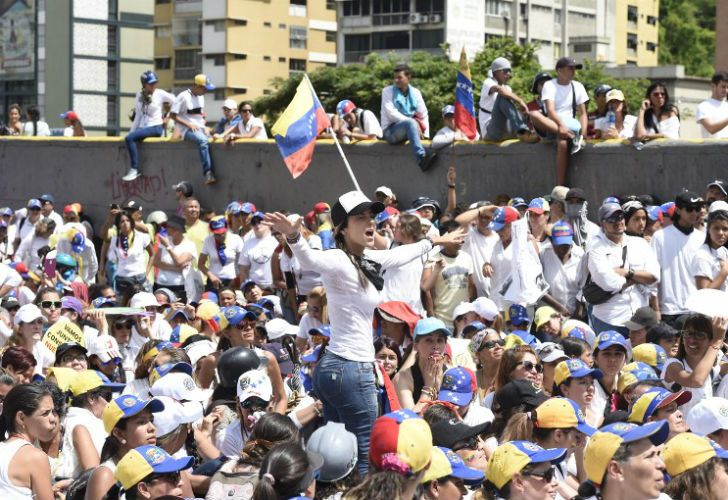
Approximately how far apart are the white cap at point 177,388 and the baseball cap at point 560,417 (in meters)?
2.31

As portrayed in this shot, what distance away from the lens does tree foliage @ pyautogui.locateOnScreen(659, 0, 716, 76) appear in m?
105

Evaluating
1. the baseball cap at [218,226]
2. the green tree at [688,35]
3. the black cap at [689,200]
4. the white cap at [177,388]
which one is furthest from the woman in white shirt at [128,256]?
the green tree at [688,35]

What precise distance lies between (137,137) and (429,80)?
4490 cm

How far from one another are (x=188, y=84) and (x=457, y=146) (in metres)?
85.5

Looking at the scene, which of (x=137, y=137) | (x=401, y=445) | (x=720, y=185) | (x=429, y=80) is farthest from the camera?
(x=429, y=80)

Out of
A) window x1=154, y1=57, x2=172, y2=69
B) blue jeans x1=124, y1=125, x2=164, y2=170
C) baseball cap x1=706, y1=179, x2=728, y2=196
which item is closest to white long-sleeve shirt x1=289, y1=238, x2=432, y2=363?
baseball cap x1=706, y1=179, x2=728, y2=196

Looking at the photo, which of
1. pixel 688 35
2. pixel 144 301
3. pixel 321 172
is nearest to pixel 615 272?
pixel 144 301

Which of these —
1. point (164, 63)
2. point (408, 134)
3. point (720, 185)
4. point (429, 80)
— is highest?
point (164, 63)

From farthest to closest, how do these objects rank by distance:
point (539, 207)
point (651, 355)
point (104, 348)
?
point (539, 207) → point (104, 348) → point (651, 355)

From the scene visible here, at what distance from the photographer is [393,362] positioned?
9453 millimetres

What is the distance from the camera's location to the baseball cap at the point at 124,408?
7488 mm

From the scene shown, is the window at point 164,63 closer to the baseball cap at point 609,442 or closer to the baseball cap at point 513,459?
the baseball cap at point 513,459

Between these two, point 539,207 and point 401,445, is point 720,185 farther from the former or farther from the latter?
point 401,445

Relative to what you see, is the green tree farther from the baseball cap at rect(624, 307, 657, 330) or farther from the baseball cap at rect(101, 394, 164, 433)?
the baseball cap at rect(101, 394, 164, 433)
